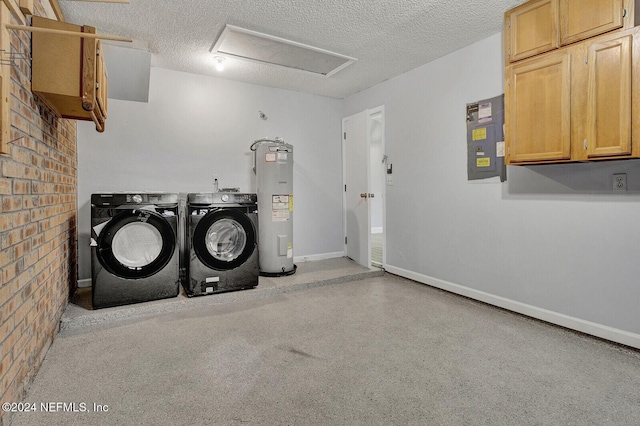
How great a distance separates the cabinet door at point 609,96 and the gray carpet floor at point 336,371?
4.53 feet

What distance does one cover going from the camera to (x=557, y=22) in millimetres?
2230

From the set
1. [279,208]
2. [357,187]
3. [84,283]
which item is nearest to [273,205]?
[279,208]

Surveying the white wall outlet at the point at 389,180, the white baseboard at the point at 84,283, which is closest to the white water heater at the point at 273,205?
the white wall outlet at the point at 389,180

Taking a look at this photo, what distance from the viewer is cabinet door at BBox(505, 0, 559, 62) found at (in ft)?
7.43

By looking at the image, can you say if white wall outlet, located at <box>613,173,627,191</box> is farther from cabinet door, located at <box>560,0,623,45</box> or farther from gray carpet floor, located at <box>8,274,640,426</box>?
gray carpet floor, located at <box>8,274,640,426</box>

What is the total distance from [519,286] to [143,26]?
3.98 metres

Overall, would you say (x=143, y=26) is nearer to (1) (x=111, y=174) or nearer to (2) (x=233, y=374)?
(1) (x=111, y=174)

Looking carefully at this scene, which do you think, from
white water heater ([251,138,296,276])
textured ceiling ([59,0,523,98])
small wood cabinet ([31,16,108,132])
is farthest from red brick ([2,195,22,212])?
white water heater ([251,138,296,276])

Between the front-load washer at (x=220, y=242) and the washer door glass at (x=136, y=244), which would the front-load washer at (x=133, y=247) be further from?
the front-load washer at (x=220, y=242)

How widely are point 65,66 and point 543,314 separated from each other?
148 inches

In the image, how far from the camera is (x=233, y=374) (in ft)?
6.24

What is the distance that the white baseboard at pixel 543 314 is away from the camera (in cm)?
225

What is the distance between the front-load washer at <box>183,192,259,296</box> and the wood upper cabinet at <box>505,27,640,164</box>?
242 centimetres

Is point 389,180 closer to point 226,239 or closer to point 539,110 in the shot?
point 539,110
